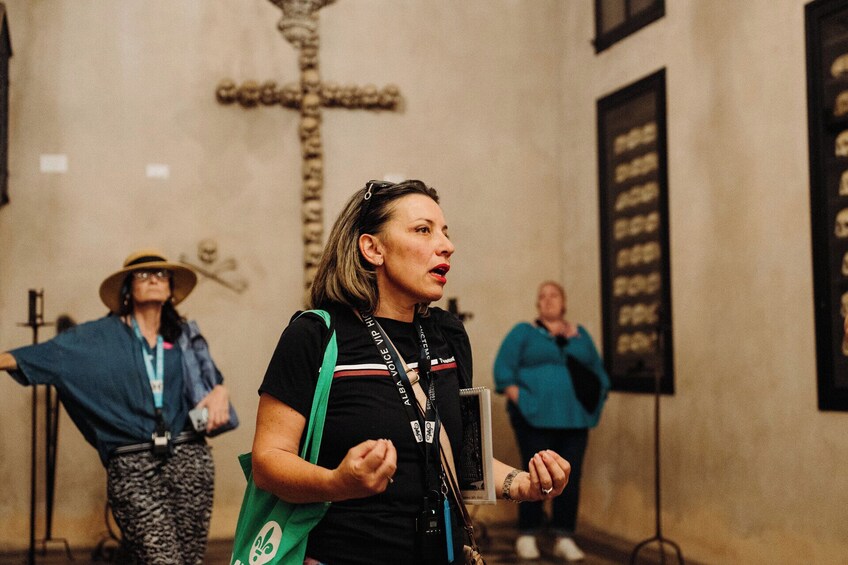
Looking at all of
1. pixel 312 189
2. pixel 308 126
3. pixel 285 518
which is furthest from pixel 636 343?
pixel 285 518

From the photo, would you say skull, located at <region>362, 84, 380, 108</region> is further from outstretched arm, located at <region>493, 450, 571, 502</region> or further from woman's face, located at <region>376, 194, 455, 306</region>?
outstretched arm, located at <region>493, 450, 571, 502</region>

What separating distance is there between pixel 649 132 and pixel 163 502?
416cm

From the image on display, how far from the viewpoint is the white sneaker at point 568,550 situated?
613 cm

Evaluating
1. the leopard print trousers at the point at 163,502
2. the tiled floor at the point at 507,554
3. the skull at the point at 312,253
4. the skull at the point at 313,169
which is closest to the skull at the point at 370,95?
the skull at the point at 313,169

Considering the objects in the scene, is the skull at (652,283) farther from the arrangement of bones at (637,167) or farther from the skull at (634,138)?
the skull at (634,138)

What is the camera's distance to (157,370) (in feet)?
13.7

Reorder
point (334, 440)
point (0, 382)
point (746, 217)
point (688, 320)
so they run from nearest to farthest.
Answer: point (334, 440) < point (746, 217) < point (688, 320) < point (0, 382)

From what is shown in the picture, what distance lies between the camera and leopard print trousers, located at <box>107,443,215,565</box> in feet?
12.4

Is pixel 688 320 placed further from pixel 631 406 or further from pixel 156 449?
pixel 156 449

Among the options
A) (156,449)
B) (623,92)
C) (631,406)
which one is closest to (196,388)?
(156,449)

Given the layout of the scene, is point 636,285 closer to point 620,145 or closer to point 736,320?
point 620,145

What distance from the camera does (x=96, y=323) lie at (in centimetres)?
422

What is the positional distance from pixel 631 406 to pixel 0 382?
416cm

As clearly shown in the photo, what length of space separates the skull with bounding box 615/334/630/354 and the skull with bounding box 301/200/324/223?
226 cm
